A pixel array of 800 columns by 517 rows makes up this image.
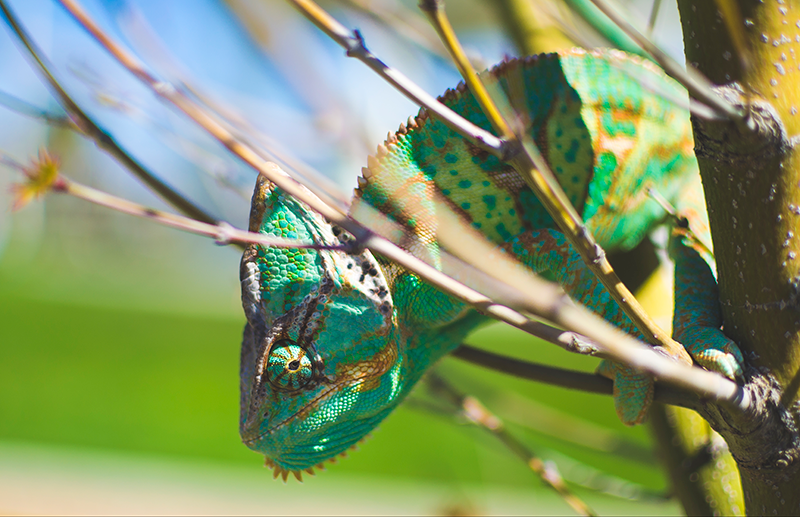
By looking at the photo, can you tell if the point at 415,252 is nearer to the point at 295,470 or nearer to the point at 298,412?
the point at 298,412

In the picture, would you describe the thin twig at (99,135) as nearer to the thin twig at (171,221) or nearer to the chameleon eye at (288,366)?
the thin twig at (171,221)

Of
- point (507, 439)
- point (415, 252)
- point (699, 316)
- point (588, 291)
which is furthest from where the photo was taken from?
point (507, 439)

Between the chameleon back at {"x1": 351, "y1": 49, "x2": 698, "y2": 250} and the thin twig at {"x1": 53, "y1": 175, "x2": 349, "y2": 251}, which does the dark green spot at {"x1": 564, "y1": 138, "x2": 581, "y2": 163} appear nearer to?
the chameleon back at {"x1": 351, "y1": 49, "x2": 698, "y2": 250}

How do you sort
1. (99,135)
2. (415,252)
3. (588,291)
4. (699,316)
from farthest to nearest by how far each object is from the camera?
(415,252)
(588,291)
(699,316)
(99,135)

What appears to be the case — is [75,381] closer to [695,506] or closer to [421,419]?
[421,419]

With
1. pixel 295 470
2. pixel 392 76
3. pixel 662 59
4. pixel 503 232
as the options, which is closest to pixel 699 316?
pixel 503 232

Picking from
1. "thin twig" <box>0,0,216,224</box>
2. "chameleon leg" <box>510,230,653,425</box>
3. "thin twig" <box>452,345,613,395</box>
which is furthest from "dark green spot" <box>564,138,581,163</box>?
"thin twig" <box>0,0,216,224</box>

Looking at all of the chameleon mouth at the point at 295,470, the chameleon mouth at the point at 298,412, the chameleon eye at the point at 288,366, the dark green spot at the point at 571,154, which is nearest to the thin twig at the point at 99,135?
the chameleon eye at the point at 288,366
